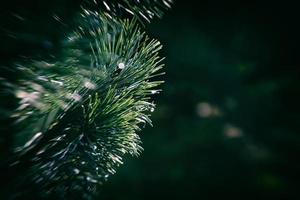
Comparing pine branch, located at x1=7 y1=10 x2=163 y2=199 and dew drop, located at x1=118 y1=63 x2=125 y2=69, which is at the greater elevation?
Result: dew drop, located at x1=118 y1=63 x2=125 y2=69

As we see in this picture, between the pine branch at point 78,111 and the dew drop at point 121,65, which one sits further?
the dew drop at point 121,65

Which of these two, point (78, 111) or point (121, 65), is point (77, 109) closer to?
point (78, 111)

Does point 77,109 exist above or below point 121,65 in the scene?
below

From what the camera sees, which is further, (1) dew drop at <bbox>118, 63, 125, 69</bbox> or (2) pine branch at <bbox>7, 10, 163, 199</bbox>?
(1) dew drop at <bbox>118, 63, 125, 69</bbox>

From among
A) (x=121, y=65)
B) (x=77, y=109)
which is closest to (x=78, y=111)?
(x=77, y=109)

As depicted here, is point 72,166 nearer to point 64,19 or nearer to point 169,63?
point 64,19

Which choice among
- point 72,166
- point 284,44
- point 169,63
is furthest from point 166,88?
point 72,166

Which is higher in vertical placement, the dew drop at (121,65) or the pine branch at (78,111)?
the dew drop at (121,65)

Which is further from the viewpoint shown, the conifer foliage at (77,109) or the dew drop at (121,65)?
the dew drop at (121,65)
